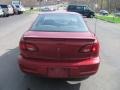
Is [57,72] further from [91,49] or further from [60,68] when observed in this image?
[91,49]

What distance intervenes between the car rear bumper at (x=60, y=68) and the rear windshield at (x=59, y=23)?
1.06m

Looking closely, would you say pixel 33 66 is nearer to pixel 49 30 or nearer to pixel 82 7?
pixel 49 30

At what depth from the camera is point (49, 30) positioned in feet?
24.5

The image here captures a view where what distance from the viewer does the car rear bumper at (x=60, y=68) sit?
6.54m

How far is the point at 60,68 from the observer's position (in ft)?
21.5

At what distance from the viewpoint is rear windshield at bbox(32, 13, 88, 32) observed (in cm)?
757

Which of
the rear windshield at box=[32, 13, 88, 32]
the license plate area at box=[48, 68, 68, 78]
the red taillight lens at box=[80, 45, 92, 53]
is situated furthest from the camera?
the rear windshield at box=[32, 13, 88, 32]

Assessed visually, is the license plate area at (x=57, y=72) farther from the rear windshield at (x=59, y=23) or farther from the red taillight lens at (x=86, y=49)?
the rear windshield at (x=59, y=23)

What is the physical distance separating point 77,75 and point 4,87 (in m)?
1.55

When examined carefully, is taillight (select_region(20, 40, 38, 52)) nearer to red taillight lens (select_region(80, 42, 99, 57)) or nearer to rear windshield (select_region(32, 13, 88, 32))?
rear windshield (select_region(32, 13, 88, 32))

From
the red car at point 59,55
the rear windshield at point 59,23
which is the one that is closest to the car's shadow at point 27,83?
the red car at point 59,55

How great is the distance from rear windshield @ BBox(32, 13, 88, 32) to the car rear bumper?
1.06 meters

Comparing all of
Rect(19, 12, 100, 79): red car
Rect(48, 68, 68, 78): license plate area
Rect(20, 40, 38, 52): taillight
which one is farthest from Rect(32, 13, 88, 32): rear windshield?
Rect(48, 68, 68, 78): license plate area

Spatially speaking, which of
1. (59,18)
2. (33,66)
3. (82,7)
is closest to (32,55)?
(33,66)
